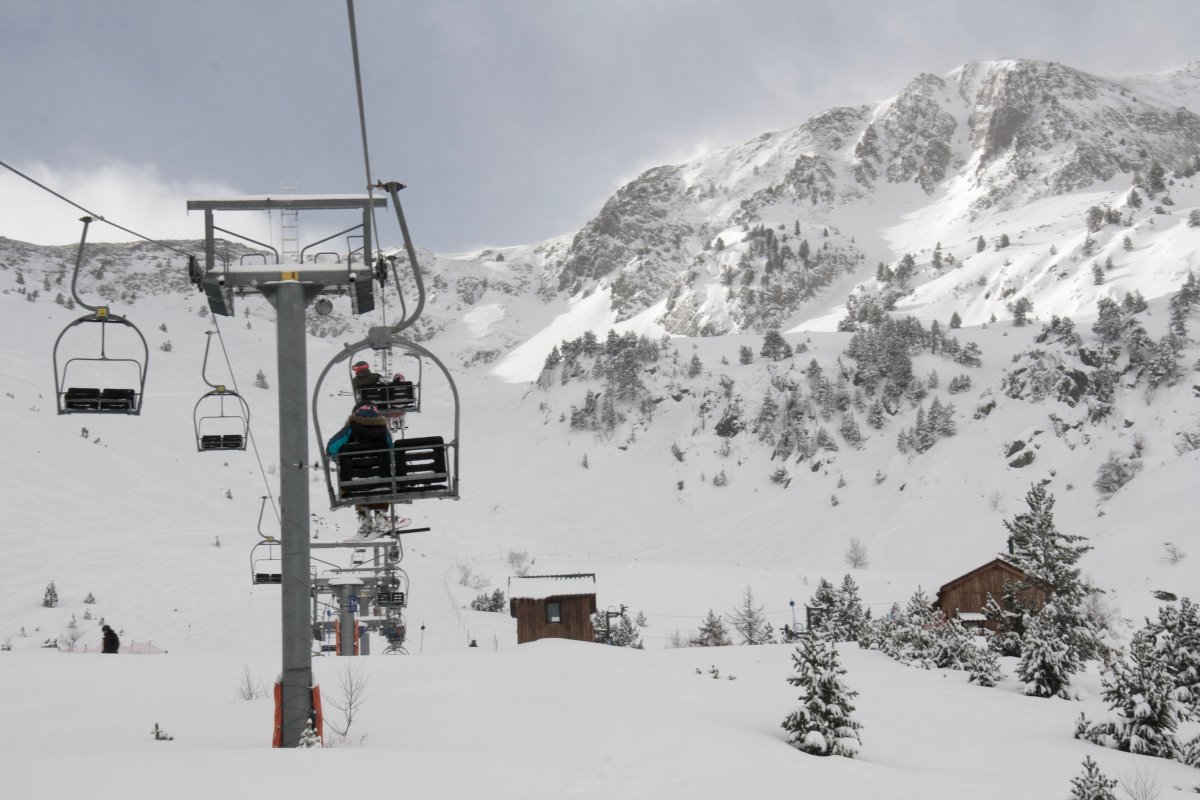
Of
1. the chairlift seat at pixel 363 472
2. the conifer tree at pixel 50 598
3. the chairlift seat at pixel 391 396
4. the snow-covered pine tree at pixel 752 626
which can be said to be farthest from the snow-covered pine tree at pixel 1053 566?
the conifer tree at pixel 50 598

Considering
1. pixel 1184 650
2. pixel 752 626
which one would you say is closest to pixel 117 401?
pixel 1184 650

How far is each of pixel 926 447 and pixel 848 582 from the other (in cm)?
3336

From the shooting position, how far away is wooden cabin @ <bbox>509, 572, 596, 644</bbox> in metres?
32.2

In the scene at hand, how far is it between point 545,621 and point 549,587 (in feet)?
4.35

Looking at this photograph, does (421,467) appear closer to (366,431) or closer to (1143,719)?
(366,431)

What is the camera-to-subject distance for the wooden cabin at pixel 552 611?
3216 cm

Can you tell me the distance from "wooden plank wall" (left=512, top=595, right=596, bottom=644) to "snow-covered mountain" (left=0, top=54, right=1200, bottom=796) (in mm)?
3646

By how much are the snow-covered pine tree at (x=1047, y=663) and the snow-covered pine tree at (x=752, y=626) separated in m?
15.2

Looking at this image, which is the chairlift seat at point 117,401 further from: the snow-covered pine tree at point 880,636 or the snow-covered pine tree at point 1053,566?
the snow-covered pine tree at point 880,636

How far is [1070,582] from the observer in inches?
846

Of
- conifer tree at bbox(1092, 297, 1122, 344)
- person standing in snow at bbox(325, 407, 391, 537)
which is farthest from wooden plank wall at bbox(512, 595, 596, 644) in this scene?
A: conifer tree at bbox(1092, 297, 1122, 344)

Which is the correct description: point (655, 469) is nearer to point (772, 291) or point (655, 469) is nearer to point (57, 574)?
point (57, 574)

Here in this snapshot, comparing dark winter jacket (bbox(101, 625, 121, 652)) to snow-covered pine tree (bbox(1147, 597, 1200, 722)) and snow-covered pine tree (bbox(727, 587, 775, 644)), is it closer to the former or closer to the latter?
snow-covered pine tree (bbox(1147, 597, 1200, 722))

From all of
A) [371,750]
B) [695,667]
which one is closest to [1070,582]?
[695,667]
